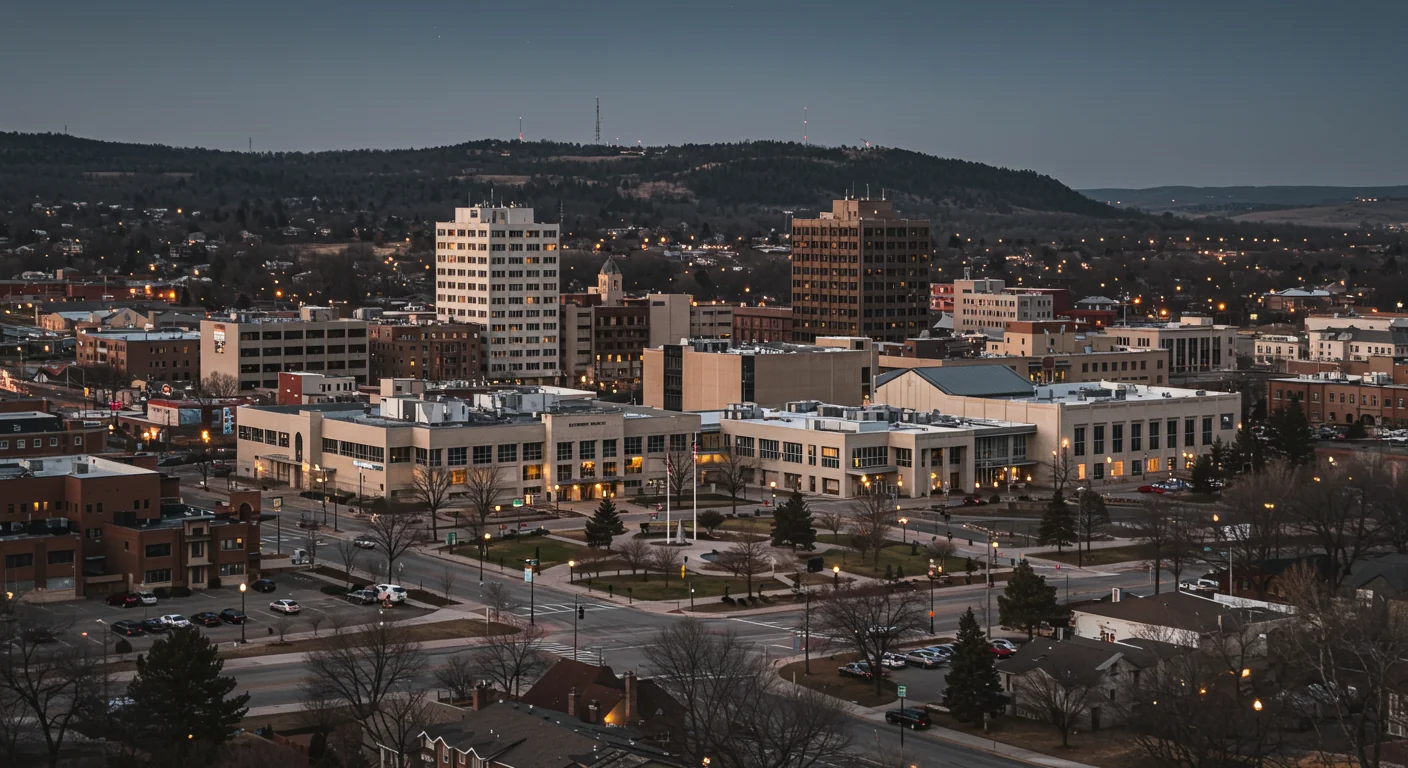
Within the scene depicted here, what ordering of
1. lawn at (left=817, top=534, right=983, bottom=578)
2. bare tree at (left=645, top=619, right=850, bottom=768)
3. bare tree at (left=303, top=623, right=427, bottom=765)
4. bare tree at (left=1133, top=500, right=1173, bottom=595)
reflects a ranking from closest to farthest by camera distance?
bare tree at (left=645, top=619, right=850, bottom=768)
bare tree at (left=303, top=623, right=427, bottom=765)
bare tree at (left=1133, top=500, right=1173, bottom=595)
lawn at (left=817, top=534, right=983, bottom=578)

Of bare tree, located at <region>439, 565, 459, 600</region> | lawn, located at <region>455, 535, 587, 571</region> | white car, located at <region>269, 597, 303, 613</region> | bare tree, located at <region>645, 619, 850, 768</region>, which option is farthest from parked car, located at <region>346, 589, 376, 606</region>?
bare tree, located at <region>645, 619, 850, 768</region>

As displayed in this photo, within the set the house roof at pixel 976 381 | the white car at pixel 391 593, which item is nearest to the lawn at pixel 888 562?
the white car at pixel 391 593

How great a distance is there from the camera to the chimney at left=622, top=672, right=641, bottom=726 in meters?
46.9

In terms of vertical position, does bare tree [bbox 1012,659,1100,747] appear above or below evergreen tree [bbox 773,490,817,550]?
below

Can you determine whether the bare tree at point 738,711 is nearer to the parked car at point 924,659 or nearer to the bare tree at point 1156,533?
the parked car at point 924,659

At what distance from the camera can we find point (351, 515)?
8419 centimetres

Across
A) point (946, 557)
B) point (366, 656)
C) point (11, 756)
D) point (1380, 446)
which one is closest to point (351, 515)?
point (946, 557)

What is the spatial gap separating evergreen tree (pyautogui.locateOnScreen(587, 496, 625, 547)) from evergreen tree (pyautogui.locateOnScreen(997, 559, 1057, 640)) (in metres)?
19.1

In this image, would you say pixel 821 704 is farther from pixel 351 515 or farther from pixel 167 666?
pixel 351 515

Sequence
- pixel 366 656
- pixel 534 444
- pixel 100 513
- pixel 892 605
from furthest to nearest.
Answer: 1. pixel 534 444
2. pixel 100 513
3. pixel 892 605
4. pixel 366 656

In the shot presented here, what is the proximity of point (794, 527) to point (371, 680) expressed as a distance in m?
28.1

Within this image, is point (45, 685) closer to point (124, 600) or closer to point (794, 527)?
point (124, 600)

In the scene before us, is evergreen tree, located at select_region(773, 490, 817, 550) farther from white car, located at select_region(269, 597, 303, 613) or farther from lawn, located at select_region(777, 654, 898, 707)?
white car, located at select_region(269, 597, 303, 613)

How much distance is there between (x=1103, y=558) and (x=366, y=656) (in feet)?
111
